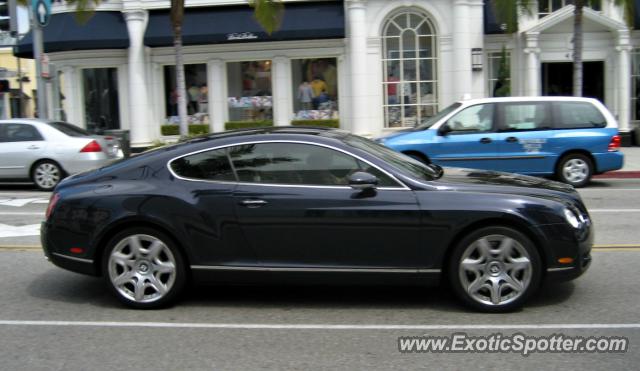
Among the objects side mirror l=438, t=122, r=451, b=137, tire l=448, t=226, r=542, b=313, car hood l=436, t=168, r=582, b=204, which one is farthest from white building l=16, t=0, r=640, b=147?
tire l=448, t=226, r=542, b=313

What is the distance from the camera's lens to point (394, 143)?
42.5 feet

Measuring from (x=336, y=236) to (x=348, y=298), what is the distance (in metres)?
0.81

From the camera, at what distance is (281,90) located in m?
20.8

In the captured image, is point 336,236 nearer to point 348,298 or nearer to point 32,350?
point 348,298

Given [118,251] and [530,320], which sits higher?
[118,251]

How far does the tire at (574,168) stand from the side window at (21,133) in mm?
10494

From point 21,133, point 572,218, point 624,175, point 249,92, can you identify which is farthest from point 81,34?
point 572,218

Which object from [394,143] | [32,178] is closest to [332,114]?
[394,143]

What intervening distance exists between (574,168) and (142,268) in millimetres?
9808

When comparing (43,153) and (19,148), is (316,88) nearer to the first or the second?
(43,153)

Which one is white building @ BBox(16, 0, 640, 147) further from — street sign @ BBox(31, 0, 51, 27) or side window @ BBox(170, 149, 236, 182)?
side window @ BBox(170, 149, 236, 182)

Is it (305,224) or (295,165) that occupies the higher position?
(295,165)

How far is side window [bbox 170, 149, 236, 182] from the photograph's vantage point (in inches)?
226

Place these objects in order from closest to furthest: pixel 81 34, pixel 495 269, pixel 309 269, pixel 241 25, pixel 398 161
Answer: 1. pixel 495 269
2. pixel 309 269
3. pixel 398 161
4. pixel 241 25
5. pixel 81 34
